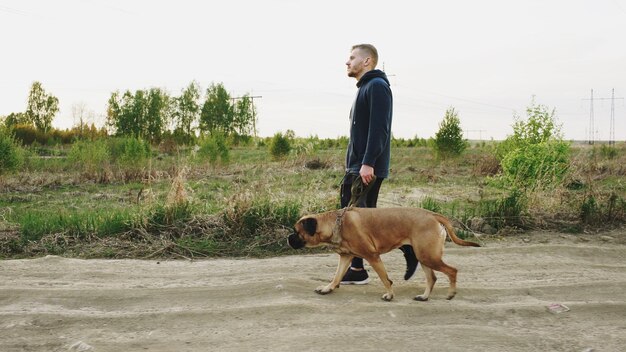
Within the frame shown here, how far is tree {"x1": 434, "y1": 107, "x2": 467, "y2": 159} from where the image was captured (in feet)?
83.6

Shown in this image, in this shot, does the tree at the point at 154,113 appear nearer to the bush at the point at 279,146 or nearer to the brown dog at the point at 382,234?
the bush at the point at 279,146

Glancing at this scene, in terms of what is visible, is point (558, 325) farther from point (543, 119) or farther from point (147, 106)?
point (147, 106)

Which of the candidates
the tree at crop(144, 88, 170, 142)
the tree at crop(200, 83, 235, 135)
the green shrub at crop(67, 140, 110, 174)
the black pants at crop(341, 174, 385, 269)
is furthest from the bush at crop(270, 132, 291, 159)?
the tree at crop(200, 83, 235, 135)

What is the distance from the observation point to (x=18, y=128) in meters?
40.1

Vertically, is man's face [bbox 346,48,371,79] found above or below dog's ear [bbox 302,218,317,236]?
above

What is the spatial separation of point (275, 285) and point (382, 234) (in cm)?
126

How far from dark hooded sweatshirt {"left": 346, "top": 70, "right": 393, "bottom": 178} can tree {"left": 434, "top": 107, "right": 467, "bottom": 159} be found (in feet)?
66.9

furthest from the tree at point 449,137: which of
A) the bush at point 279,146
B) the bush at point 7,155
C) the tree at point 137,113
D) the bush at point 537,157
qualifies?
the tree at point 137,113

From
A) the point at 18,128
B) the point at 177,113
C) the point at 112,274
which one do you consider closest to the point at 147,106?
the point at 177,113

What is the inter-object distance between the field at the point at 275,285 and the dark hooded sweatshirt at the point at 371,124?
1297 millimetres

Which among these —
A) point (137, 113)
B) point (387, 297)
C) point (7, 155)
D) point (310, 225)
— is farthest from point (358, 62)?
point (137, 113)

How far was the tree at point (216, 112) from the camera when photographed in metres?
57.4

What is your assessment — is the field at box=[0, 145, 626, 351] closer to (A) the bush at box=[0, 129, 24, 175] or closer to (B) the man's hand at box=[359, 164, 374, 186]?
(B) the man's hand at box=[359, 164, 374, 186]

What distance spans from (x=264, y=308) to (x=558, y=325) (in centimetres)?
251
